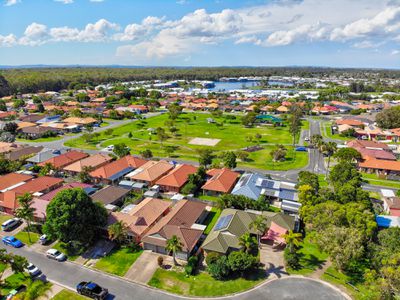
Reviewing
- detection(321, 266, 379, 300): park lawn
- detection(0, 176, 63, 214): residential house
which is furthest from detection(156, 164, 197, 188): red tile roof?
detection(321, 266, 379, 300): park lawn

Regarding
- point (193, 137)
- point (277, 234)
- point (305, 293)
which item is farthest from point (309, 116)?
point (305, 293)

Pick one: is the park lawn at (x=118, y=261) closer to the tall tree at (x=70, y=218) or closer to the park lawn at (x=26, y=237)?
the tall tree at (x=70, y=218)

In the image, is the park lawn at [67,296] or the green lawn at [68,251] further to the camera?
the green lawn at [68,251]

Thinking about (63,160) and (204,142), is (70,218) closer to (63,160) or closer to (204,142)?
(63,160)

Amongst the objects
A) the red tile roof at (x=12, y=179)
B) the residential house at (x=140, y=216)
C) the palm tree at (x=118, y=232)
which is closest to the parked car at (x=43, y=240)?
the residential house at (x=140, y=216)

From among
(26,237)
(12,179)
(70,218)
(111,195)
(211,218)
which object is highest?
(70,218)

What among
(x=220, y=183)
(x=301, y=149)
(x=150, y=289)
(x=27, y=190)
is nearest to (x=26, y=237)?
(x=27, y=190)
